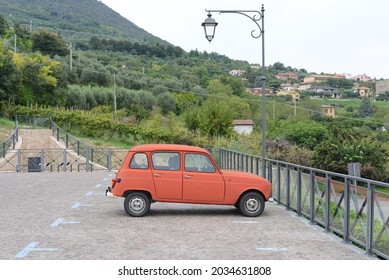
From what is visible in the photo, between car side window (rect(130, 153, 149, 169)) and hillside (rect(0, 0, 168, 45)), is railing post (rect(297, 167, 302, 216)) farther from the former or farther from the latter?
hillside (rect(0, 0, 168, 45))

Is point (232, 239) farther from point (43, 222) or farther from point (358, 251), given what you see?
point (43, 222)

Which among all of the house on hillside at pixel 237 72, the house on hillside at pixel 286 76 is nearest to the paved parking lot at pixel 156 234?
the house on hillside at pixel 237 72

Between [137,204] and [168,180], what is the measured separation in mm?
821

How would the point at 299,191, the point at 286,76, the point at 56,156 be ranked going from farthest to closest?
the point at 286,76
the point at 56,156
the point at 299,191

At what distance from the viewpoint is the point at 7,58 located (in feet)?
179

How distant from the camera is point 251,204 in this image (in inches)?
454

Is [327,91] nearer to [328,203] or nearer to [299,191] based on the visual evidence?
[299,191]

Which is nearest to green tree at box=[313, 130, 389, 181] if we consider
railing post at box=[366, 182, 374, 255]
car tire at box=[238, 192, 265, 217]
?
car tire at box=[238, 192, 265, 217]

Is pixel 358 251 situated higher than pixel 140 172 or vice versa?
pixel 140 172

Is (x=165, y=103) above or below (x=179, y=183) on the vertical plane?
above

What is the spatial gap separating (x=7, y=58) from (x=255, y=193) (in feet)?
158

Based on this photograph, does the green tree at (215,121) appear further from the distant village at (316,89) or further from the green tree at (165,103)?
the distant village at (316,89)

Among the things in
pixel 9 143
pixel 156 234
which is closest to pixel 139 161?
pixel 156 234
